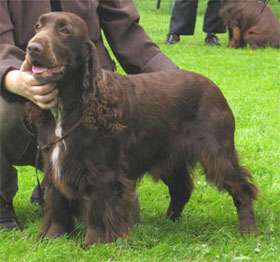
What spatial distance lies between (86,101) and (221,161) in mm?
866

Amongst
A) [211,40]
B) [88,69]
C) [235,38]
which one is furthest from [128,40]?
[211,40]

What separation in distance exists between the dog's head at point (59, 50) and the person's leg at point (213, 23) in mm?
7762

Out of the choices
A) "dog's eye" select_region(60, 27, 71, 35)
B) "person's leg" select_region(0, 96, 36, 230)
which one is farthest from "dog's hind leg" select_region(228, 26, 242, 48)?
"dog's eye" select_region(60, 27, 71, 35)

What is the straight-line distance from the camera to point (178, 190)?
3.48 m

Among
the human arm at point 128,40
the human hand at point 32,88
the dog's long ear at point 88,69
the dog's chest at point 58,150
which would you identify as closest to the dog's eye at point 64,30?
the dog's long ear at point 88,69

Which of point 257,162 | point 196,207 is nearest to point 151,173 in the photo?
point 196,207

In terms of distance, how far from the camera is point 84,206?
9.65 ft

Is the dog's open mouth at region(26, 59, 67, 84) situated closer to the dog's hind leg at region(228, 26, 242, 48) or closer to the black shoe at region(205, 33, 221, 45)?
the dog's hind leg at region(228, 26, 242, 48)

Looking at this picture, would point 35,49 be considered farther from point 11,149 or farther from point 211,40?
point 211,40

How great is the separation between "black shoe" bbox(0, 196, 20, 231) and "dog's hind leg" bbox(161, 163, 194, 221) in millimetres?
880

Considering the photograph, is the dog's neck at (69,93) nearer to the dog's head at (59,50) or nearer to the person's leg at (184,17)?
the dog's head at (59,50)

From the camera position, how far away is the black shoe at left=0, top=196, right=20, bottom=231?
3.26 metres

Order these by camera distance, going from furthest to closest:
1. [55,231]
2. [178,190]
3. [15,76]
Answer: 1. [178,190]
2. [55,231]
3. [15,76]

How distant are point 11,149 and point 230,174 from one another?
1.18 m
